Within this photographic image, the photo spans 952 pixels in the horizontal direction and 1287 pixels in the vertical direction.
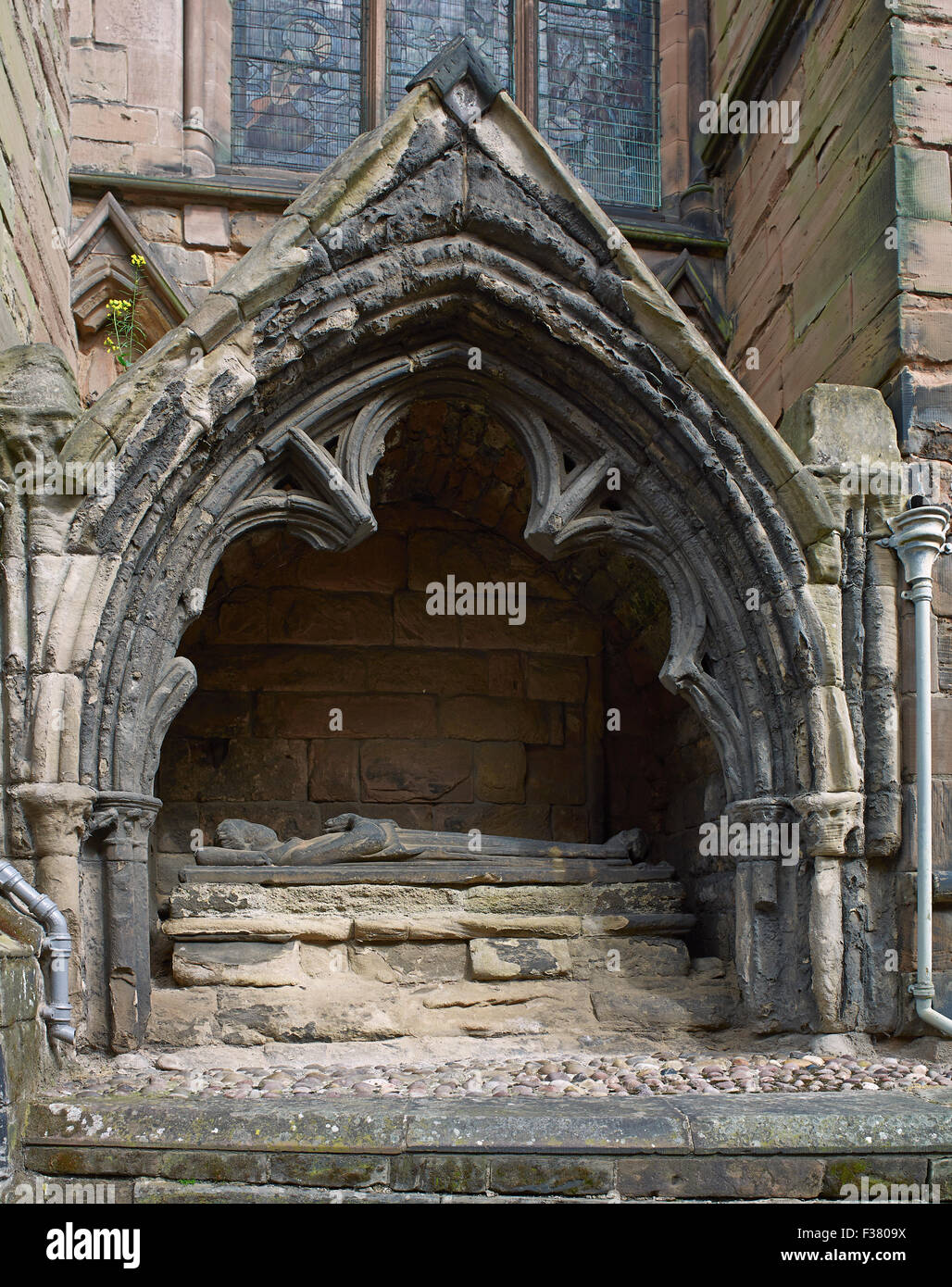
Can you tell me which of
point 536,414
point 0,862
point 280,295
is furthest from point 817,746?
point 0,862

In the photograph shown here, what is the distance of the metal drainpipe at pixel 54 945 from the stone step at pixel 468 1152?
0.46 metres

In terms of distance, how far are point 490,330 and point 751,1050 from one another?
3.00 m

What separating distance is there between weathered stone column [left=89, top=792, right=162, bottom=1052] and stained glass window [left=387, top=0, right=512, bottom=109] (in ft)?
16.0

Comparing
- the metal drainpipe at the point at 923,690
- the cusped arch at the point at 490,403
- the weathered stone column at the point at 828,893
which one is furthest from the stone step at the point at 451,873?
the metal drainpipe at the point at 923,690

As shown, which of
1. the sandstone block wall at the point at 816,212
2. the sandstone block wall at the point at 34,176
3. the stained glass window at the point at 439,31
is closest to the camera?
the sandstone block wall at the point at 34,176

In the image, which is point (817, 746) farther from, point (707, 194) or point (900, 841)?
point (707, 194)

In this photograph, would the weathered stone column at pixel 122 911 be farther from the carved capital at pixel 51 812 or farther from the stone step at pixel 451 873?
the stone step at pixel 451 873

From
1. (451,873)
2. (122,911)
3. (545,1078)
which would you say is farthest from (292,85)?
(545,1078)

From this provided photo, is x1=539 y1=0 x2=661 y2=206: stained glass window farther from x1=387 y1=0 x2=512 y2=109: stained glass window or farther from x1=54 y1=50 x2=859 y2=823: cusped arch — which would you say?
x1=54 y1=50 x2=859 y2=823: cusped arch

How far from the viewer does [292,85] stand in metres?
6.98

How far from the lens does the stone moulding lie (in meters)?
4.29

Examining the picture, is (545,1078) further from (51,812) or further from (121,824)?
(51,812)

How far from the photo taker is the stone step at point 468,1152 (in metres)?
3.23

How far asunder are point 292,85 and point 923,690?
201 inches
